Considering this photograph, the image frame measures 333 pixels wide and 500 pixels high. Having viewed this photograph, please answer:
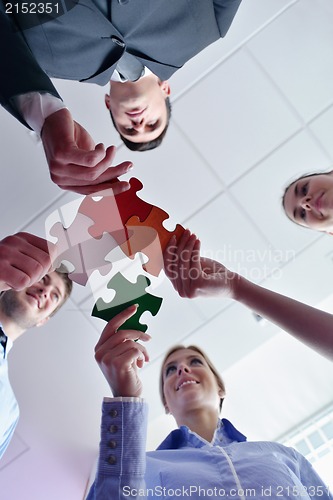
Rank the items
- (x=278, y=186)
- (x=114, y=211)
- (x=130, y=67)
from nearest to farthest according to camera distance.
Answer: (x=114, y=211), (x=130, y=67), (x=278, y=186)

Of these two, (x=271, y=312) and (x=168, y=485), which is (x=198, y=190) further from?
(x=168, y=485)

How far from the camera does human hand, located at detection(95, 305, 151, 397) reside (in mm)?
1060

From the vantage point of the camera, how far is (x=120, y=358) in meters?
1.06

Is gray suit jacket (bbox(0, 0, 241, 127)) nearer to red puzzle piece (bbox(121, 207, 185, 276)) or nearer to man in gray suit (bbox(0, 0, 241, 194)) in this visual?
man in gray suit (bbox(0, 0, 241, 194))

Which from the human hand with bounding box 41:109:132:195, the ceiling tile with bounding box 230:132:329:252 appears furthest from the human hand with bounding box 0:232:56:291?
the ceiling tile with bounding box 230:132:329:252

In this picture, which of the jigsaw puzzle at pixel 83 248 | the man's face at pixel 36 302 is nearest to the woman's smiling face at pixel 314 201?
the jigsaw puzzle at pixel 83 248

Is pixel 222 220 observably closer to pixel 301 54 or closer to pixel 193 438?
pixel 301 54

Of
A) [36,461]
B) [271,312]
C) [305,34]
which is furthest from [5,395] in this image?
[305,34]

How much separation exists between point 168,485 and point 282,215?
1217 millimetres

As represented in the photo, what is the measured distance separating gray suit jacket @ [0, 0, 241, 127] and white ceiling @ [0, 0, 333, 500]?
31cm

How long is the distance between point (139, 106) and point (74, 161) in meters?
0.85

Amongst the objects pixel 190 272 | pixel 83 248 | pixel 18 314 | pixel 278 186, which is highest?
pixel 18 314

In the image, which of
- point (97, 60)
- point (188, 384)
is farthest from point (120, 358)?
point (97, 60)

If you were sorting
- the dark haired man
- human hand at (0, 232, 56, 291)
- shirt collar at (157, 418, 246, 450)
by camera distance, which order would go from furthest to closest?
the dark haired man, shirt collar at (157, 418, 246, 450), human hand at (0, 232, 56, 291)
